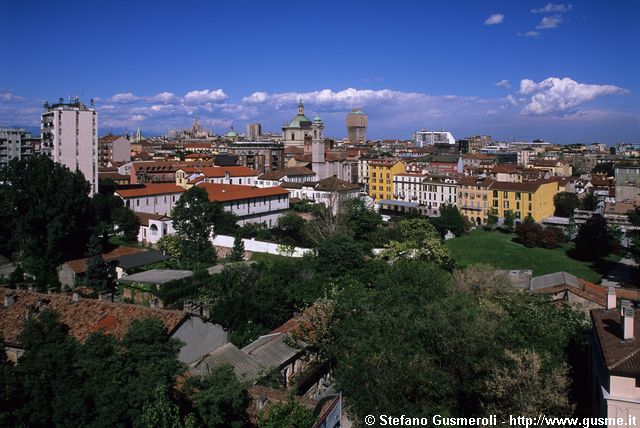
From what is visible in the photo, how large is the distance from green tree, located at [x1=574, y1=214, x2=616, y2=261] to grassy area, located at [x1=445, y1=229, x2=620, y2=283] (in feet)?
2.79

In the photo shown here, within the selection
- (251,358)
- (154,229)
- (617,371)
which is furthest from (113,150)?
(617,371)

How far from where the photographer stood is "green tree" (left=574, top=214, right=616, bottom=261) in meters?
42.5

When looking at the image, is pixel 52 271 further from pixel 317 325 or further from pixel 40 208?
pixel 317 325

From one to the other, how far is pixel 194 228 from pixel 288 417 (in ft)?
83.2

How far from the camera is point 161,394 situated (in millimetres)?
10141

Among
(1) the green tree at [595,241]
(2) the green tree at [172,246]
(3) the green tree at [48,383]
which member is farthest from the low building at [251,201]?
(3) the green tree at [48,383]

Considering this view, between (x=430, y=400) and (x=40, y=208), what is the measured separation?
83.9ft

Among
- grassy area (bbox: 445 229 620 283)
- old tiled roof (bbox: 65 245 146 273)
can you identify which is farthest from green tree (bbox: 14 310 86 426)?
grassy area (bbox: 445 229 620 283)

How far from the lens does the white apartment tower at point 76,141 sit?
45938 millimetres

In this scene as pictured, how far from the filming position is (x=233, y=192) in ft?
153

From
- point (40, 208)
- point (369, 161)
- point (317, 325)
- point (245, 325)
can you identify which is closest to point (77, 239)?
point (40, 208)

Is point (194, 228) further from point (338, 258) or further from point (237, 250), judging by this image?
point (338, 258)

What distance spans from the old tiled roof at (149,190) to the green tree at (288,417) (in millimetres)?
36051

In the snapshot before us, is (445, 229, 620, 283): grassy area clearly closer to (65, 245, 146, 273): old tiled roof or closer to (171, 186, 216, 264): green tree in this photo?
(171, 186, 216, 264): green tree
